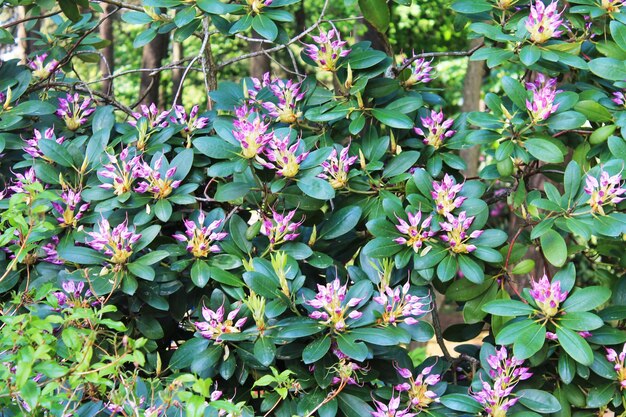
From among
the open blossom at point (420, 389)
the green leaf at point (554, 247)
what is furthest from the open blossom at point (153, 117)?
the green leaf at point (554, 247)

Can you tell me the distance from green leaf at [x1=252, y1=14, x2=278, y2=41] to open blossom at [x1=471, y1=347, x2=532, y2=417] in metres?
1.20

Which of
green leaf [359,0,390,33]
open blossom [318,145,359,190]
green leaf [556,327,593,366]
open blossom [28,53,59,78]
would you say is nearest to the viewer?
green leaf [556,327,593,366]

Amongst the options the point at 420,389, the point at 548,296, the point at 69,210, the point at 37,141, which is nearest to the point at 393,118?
the point at 548,296

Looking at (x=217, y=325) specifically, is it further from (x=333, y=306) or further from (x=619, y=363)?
(x=619, y=363)

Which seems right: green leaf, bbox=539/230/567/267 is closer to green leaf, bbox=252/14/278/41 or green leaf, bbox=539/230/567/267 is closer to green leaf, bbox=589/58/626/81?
green leaf, bbox=589/58/626/81

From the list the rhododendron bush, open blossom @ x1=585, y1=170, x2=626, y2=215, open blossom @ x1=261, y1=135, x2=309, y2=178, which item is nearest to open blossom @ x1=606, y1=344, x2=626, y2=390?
the rhododendron bush

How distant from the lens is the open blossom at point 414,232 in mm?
2332

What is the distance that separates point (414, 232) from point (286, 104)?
0.65 meters

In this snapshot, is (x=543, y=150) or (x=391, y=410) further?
(x=543, y=150)

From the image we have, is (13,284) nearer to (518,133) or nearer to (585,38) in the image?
(518,133)

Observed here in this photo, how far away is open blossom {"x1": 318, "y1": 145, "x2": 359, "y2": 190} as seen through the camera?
247cm

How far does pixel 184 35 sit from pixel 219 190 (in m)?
0.61

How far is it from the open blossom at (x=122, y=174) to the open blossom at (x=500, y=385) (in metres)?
1.20

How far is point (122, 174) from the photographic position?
2.42 meters
